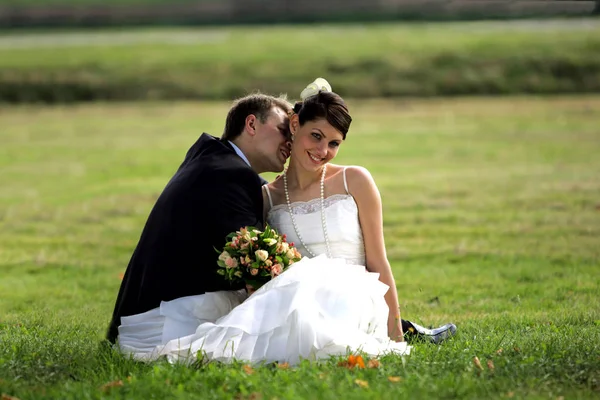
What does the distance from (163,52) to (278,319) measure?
39813 millimetres

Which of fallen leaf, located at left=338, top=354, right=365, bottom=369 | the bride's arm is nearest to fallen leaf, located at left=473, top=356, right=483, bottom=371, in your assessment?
fallen leaf, located at left=338, top=354, right=365, bottom=369

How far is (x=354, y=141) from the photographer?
24.4m

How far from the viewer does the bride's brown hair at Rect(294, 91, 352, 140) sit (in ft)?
24.0

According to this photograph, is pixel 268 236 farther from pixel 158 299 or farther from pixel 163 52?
pixel 163 52

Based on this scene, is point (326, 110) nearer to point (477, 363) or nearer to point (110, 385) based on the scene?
point (477, 363)

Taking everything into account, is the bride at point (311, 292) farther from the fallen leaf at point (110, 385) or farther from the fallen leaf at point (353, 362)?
the fallen leaf at point (110, 385)

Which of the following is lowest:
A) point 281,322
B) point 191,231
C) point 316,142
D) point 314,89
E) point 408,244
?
point 408,244

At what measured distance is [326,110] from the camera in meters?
7.32

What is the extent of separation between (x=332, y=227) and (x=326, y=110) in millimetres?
940

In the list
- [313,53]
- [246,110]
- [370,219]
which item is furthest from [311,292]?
[313,53]

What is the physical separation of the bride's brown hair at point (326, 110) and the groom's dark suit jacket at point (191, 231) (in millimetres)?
676

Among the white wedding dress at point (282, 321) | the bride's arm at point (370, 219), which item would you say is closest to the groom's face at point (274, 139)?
the bride's arm at point (370, 219)

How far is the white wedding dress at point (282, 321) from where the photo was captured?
640cm

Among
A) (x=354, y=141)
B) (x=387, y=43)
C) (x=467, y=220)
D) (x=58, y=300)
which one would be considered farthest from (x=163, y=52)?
(x=58, y=300)
